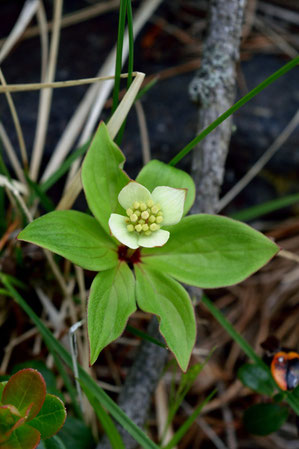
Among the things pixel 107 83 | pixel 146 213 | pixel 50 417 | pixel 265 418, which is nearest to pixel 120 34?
pixel 146 213

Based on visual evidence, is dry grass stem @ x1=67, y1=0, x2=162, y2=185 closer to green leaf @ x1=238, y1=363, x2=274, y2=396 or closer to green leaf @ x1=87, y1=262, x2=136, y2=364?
green leaf @ x1=87, y1=262, x2=136, y2=364

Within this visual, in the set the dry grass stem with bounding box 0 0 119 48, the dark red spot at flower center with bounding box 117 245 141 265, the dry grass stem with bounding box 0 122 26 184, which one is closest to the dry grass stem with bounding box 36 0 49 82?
the dry grass stem with bounding box 0 0 119 48

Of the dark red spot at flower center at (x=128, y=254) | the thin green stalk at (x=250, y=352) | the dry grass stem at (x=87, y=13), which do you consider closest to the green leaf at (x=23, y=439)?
the dark red spot at flower center at (x=128, y=254)

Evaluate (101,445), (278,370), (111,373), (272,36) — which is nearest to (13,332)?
(111,373)

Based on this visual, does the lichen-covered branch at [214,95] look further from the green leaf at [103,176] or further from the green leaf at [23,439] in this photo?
the green leaf at [23,439]

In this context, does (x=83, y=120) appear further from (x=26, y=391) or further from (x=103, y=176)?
(x=26, y=391)

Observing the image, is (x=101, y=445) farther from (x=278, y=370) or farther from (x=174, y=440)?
(x=278, y=370)
